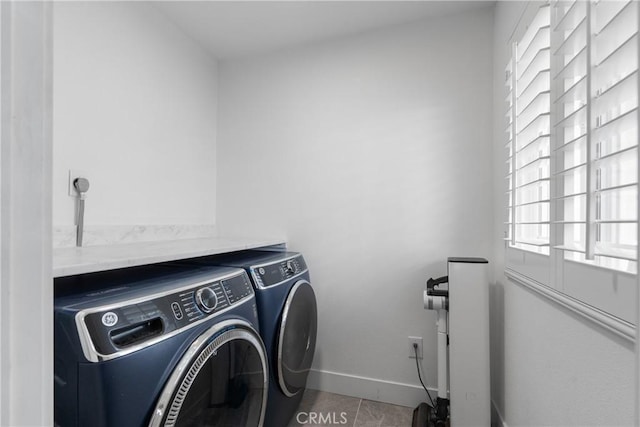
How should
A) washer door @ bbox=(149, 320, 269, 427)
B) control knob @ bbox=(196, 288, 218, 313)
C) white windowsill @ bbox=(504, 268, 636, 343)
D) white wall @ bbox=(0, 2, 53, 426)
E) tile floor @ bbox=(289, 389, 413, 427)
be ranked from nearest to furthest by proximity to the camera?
white wall @ bbox=(0, 2, 53, 426) < white windowsill @ bbox=(504, 268, 636, 343) < washer door @ bbox=(149, 320, 269, 427) < control knob @ bbox=(196, 288, 218, 313) < tile floor @ bbox=(289, 389, 413, 427)

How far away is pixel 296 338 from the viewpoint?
142 cm

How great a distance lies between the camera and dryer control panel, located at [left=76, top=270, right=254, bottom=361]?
65 cm

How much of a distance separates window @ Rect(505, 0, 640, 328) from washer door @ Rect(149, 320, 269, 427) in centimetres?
98

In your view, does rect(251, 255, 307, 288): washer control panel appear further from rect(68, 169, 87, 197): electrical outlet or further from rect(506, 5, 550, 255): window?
rect(506, 5, 550, 255): window

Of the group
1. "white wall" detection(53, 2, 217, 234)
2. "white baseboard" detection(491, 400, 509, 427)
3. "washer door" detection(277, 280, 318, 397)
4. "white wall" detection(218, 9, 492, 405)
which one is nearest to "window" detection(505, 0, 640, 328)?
"white wall" detection(218, 9, 492, 405)

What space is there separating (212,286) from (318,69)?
5.16 feet

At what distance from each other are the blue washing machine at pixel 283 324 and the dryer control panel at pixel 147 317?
Result: 0.74 ft

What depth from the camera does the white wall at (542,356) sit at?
65 centimetres

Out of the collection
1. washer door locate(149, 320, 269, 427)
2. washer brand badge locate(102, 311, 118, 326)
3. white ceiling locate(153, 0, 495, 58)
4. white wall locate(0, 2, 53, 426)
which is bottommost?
washer door locate(149, 320, 269, 427)

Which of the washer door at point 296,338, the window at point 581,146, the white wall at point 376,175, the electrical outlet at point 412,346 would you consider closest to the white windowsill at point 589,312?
the window at point 581,146

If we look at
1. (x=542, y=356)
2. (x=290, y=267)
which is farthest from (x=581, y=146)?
(x=290, y=267)

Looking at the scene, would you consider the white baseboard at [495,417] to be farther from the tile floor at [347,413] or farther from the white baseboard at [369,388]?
the tile floor at [347,413]

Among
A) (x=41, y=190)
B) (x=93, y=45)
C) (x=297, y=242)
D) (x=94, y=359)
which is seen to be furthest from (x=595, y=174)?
(x=93, y=45)

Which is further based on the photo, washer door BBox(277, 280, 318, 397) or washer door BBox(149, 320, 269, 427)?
washer door BBox(277, 280, 318, 397)
